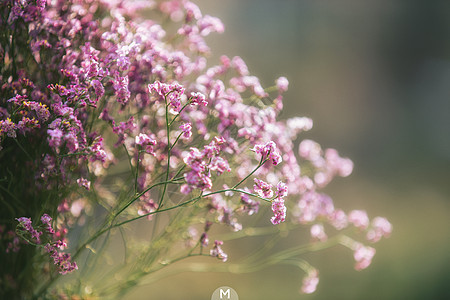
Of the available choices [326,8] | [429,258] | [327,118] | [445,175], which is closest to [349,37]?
[326,8]

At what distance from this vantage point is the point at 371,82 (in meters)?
2.24

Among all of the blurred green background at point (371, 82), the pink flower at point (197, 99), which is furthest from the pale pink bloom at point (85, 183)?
the blurred green background at point (371, 82)

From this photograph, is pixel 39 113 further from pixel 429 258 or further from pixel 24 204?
pixel 429 258

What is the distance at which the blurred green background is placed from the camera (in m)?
2.15

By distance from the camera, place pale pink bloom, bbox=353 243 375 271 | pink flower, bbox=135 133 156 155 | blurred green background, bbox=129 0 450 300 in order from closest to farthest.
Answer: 1. pink flower, bbox=135 133 156 155
2. pale pink bloom, bbox=353 243 375 271
3. blurred green background, bbox=129 0 450 300

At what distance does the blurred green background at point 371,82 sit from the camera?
7.07 feet

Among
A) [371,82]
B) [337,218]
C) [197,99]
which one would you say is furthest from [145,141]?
[371,82]

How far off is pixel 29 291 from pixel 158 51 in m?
0.41

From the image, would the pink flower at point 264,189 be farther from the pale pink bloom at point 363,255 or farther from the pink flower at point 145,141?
the pale pink bloom at point 363,255

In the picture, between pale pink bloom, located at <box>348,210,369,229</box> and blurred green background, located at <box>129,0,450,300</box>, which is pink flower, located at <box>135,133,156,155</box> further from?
blurred green background, located at <box>129,0,450,300</box>

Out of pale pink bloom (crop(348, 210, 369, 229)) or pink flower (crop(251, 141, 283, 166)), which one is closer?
pink flower (crop(251, 141, 283, 166))

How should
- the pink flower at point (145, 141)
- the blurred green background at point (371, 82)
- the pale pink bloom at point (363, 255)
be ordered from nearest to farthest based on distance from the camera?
the pink flower at point (145, 141) < the pale pink bloom at point (363, 255) < the blurred green background at point (371, 82)

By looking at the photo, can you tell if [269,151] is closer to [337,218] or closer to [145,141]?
[145,141]

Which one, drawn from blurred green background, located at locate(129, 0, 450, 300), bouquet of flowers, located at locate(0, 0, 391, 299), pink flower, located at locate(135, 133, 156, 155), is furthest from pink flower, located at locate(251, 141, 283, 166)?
blurred green background, located at locate(129, 0, 450, 300)
